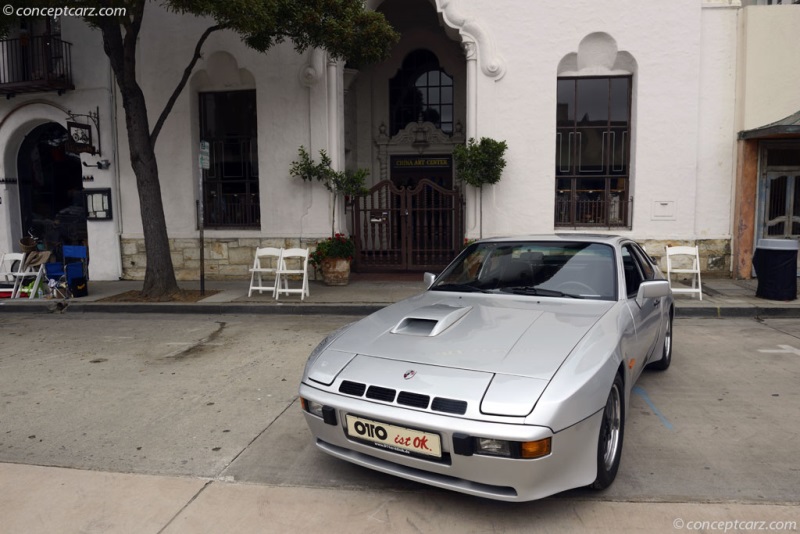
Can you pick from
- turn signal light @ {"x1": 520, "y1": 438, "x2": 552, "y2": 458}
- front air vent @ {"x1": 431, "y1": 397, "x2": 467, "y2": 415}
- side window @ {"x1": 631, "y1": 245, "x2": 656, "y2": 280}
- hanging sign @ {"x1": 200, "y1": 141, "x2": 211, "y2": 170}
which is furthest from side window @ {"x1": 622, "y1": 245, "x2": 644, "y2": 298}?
hanging sign @ {"x1": 200, "y1": 141, "x2": 211, "y2": 170}

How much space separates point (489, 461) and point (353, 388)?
82 centimetres

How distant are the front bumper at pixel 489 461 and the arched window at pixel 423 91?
13.9 metres

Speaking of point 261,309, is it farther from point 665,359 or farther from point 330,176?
point 665,359

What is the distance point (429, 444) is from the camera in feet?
8.50

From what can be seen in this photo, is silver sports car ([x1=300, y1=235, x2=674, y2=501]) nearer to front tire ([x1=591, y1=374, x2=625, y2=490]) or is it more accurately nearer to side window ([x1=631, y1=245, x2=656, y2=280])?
front tire ([x1=591, y1=374, x2=625, y2=490])

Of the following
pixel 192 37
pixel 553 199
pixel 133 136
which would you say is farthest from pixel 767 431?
pixel 192 37

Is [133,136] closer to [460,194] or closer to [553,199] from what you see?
[460,194]

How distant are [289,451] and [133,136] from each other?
8.36 m

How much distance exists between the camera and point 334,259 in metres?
11.0

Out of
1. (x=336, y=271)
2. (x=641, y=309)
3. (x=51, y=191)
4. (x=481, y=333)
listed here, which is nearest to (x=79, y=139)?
(x=51, y=191)

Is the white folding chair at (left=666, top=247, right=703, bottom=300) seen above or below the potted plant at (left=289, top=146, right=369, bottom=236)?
below

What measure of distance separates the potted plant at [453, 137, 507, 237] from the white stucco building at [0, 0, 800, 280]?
1.28 feet

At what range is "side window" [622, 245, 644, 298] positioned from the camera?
4058 millimetres

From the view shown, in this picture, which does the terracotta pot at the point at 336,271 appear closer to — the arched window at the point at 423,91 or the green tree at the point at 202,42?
the green tree at the point at 202,42
